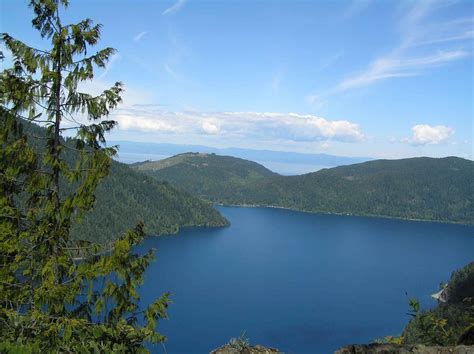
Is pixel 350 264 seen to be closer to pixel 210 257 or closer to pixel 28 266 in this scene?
pixel 210 257

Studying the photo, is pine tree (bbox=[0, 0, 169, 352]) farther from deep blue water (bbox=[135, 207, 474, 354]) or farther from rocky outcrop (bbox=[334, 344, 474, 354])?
deep blue water (bbox=[135, 207, 474, 354])

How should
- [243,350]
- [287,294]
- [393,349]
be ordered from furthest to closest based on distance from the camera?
[287,294], [243,350], [393,349]

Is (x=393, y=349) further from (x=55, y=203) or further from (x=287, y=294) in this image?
(x=287, y=294)

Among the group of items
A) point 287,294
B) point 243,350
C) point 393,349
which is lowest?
point 287,294

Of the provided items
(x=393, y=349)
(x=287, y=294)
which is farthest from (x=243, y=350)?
(x=287, y=294)

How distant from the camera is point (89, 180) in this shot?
12.5 metres

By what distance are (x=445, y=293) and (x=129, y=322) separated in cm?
14103

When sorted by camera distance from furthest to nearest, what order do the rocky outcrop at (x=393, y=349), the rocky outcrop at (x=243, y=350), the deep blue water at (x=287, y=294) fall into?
the deep blue water at (x=287, y=294) → the rocky outcrop at (x=243, y=350) → the rocky outcrop at (x=393, y=349)

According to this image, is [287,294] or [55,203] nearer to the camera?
[55,203]

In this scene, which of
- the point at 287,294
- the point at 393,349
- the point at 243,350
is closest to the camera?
the point at 393,349

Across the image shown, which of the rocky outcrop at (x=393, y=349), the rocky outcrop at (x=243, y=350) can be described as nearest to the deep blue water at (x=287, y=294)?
the rocky outcrop at (x=393, y=349)

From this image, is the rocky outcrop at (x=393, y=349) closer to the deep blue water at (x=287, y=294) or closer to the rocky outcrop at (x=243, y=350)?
the rocky outcrop at (x=243, y=350)

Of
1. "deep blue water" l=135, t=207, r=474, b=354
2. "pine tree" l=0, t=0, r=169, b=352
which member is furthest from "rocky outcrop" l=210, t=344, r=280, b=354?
"deep blue water" l=135, t=207, r=474, b=354

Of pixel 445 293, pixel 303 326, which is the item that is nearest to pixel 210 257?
pixel 303 326
